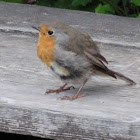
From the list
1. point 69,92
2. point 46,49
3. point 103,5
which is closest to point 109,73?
point 69,92

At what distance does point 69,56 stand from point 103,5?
165 cm

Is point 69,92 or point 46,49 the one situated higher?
point 46,49

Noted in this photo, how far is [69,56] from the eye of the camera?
2.69 m

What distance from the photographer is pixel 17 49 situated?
316cm

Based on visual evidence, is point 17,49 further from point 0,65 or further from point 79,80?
point 79,80

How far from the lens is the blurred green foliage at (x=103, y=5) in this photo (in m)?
4.30

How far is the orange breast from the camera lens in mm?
2689

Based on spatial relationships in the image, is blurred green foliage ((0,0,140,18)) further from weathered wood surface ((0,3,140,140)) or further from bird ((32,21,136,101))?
bird ((32,21,136,101))

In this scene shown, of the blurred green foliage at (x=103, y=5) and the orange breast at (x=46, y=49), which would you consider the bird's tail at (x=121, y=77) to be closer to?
the orange breast at (x=46, y=49)

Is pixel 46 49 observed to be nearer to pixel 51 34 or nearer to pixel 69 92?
pixel 51 34

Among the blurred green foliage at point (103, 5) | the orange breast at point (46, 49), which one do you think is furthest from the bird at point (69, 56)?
the blurred green foliage at point (103, 5)

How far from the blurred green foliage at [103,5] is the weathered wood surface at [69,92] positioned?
498mm

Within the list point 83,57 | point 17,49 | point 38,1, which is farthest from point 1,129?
point 38,1

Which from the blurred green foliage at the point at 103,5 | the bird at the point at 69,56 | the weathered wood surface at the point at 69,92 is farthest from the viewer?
the blurred green foliage at the point at 103,5
